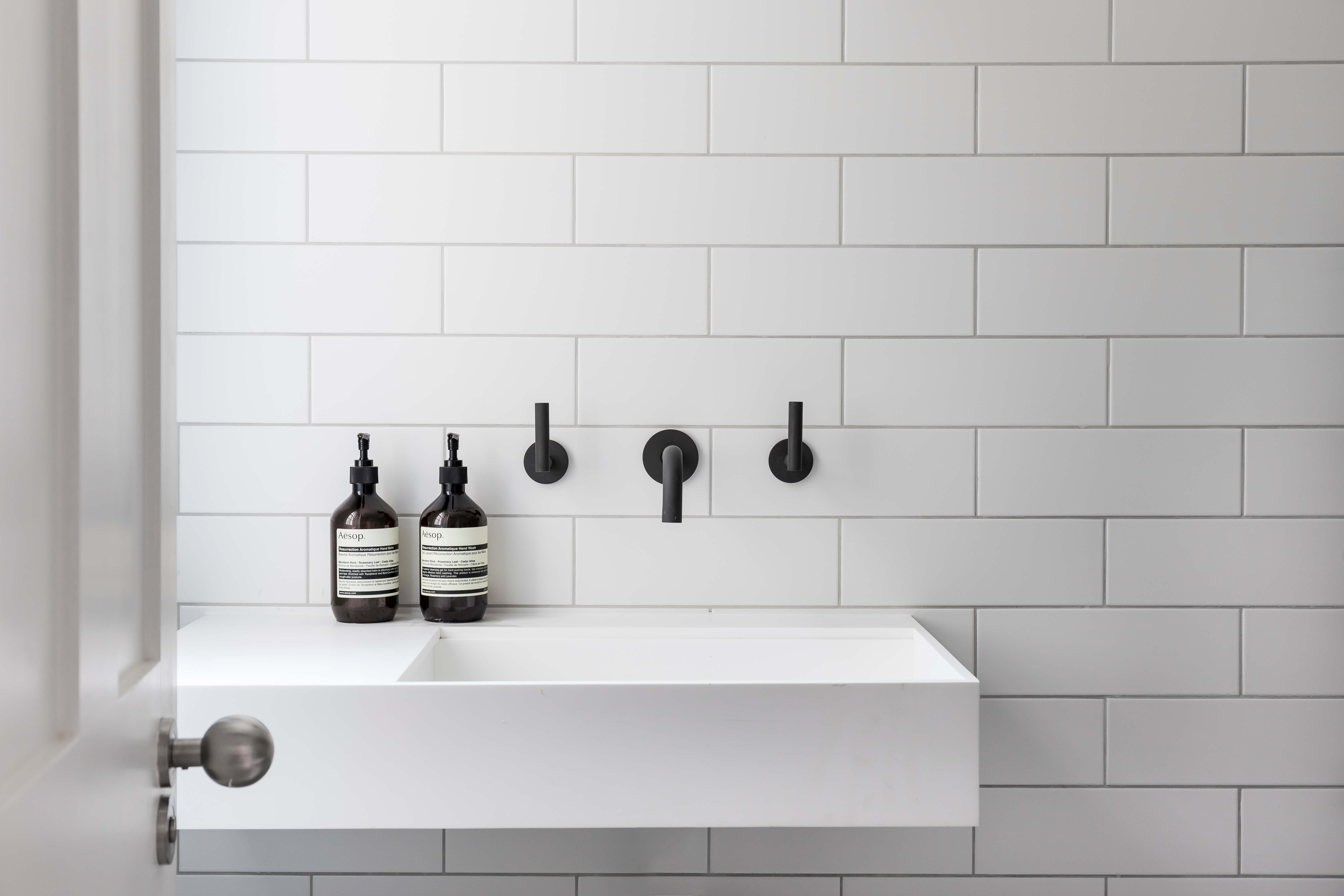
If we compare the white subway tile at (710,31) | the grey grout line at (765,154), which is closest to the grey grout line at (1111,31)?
the grey grout line at (765,154)

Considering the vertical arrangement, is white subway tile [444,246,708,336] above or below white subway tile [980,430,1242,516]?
above

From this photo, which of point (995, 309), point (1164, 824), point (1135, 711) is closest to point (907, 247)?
point (995, 309)

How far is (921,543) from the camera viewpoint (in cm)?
120

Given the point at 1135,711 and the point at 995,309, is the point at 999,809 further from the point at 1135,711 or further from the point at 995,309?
the point at 995,309

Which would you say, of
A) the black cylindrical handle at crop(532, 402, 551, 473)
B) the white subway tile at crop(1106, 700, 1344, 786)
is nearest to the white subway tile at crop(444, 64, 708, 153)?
the black cylindrical handle at crop(532, 402, 551, 473)

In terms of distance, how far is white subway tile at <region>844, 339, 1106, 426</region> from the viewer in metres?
1.19

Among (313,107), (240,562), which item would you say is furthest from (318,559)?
(313,107)

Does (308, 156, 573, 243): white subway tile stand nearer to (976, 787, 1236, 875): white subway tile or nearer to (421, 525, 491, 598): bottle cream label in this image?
(421, 525, 491, 598): bottle cream label

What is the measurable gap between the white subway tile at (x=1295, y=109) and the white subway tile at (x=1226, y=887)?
96cm

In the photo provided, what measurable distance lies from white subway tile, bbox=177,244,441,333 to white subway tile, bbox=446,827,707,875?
677 mm

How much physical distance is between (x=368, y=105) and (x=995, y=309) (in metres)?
0.87

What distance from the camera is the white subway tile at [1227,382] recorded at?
3.90 ft

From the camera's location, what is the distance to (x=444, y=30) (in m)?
1.18

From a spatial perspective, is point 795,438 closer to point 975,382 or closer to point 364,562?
point 975,382
